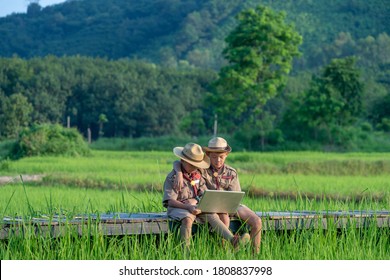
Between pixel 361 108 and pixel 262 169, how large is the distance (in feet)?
56.4

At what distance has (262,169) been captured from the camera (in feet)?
77.3

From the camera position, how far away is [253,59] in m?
39.6

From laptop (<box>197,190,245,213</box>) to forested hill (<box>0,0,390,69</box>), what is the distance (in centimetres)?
7379

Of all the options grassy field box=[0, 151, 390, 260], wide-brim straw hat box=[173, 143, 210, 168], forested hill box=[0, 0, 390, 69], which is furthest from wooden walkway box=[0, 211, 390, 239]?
forested hill box=[0, 0, 390, 69]

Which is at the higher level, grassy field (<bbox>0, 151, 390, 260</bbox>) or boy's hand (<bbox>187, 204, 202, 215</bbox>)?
boy's hand (<bbox>187, 204, 202, 215</bbox>)

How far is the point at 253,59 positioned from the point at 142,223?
3246 centimetres

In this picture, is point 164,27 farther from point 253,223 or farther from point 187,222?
point 187,222

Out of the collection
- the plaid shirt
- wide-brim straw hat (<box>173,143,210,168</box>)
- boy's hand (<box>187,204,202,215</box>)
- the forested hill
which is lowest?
boy's hand (<box>187,204,202,215</box>)

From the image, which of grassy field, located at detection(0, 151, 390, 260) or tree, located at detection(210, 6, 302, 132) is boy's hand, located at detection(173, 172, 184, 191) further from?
tree, located at detection(210, 6, 302, 132)

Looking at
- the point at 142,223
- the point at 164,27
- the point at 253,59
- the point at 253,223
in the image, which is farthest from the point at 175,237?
the point at 164,27

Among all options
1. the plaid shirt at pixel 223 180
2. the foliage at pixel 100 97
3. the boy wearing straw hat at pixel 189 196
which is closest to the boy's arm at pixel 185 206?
the boy wearing straw hat at pixel 189 196

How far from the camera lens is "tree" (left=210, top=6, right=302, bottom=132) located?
39.8 meters

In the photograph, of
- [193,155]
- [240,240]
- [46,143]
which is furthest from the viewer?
[46,143]

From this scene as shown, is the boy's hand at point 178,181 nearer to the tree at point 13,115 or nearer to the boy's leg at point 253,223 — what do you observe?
the boy's leg at point 253,223
